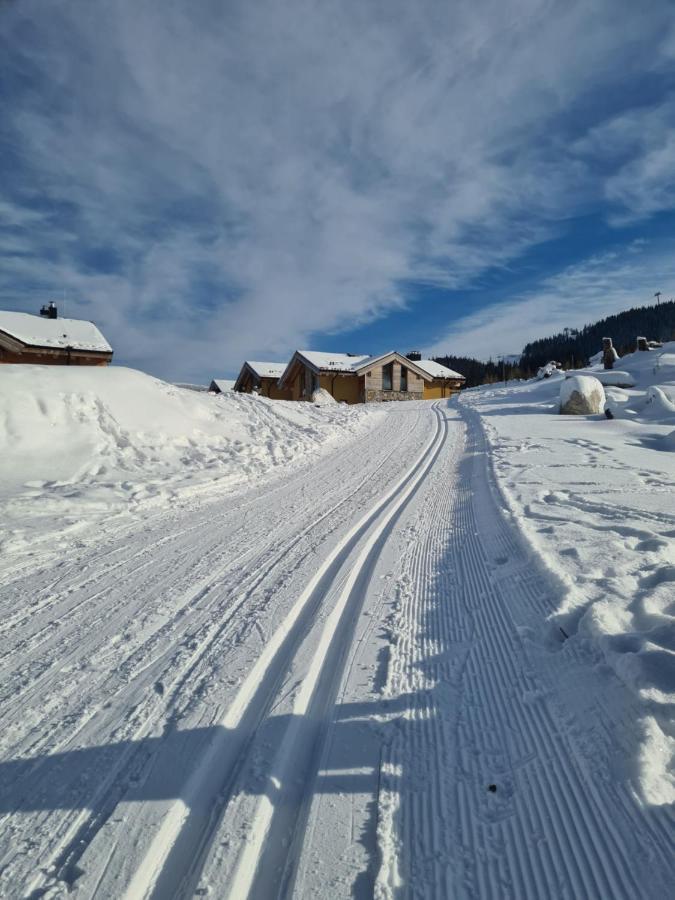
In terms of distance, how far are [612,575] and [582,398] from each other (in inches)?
592

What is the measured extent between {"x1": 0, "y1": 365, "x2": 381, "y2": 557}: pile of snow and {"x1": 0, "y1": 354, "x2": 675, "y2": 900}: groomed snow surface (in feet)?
0.61

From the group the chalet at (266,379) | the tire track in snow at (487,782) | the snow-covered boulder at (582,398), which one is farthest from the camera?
the chalet at (266,379)

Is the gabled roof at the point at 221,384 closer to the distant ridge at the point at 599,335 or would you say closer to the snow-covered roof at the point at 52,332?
the snow-covered roof at the point at 52,332

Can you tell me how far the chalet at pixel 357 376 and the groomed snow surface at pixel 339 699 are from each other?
92.3 feet

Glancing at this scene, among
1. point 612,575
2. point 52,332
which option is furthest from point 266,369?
point 612,575

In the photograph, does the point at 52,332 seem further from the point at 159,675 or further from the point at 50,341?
the point at 159,675

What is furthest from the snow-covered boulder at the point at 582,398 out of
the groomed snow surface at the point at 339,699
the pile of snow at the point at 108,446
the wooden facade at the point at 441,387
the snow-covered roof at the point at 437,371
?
the snow-covered roof at the point at 437,371

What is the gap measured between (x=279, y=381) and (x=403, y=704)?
36.9 m

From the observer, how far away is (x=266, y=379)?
39.7 m

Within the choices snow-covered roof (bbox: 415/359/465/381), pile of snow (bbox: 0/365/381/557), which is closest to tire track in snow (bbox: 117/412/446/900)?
pile of snow (bbox: 0/365/381/557)

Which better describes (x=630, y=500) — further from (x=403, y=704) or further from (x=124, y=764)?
(x=124, y=764)

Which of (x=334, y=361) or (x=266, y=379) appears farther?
(x=266, y=379)

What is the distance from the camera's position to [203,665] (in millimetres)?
2729

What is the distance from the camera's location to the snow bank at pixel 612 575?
2080mm
